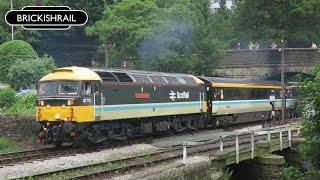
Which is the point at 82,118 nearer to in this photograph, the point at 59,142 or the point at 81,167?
the point at 59,142

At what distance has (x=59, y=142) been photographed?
1995 centimetres

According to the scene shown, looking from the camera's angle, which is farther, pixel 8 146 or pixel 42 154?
pixel 8 146

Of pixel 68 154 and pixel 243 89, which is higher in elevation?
pixel 243 89

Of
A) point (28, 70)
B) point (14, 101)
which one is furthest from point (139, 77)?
point (28, 70)

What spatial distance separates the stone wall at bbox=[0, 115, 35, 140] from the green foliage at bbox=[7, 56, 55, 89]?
15857 millimetres

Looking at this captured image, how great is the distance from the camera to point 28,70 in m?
38.9

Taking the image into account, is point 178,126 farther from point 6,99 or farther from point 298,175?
point 298,175

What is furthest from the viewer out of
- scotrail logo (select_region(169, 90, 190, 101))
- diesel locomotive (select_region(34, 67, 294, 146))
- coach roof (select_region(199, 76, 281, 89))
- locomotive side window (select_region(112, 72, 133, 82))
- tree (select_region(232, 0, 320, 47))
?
A: tree (select_region(232, 0, 320, 47))

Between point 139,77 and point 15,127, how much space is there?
572cm

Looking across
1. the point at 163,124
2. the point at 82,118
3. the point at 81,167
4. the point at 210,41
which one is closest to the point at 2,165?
the point at 81,167

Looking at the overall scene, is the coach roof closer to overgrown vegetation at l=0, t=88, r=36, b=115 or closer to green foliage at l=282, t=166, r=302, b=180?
overgrown vegetation at l=0, t=88, r=36, b=115

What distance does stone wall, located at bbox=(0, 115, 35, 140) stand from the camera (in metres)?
22.8

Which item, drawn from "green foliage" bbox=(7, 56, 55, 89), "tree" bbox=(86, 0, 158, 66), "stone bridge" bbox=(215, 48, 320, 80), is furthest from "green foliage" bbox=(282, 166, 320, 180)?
"stone bridge" bbox=(215, 48, 320, 80)

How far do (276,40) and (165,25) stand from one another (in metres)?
23.8
